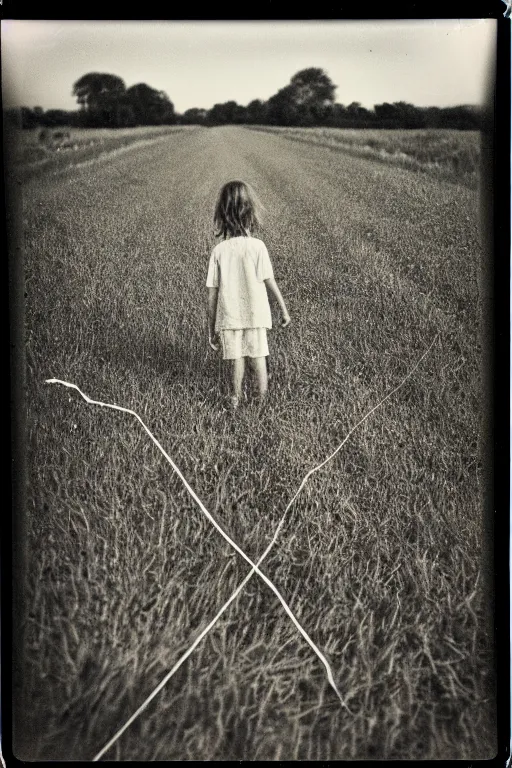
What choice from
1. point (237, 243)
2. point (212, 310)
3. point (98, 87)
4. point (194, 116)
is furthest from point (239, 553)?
point (98, 87)

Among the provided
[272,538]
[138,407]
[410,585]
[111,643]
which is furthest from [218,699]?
[138,407]

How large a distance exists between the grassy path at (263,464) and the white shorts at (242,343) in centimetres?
3

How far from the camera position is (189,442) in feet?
5.52

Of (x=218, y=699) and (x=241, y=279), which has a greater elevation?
A: (x=241, y=279)

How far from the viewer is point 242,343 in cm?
169

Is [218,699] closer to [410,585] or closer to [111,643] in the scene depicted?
[111,643]

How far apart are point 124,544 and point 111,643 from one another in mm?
221

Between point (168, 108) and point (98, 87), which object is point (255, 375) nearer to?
point (168, 108)

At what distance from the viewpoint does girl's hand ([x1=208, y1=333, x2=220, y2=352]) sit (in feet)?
5.53

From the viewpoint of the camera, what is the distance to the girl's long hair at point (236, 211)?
167 cm

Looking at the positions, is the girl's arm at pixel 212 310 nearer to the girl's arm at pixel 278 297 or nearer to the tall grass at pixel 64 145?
the girl's arm at pixel 278 297

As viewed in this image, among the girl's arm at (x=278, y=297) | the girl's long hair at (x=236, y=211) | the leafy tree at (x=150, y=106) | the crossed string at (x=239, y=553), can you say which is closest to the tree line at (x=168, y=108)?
the leafy tree at (x=150, y=106)

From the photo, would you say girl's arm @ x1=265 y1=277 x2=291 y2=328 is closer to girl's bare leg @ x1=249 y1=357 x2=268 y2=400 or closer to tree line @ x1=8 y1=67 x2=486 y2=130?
girl's bare leg @ x1=249 y1=357 x2=268 y2=400

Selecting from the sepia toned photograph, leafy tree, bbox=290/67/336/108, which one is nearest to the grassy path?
the sepia toned photograph
